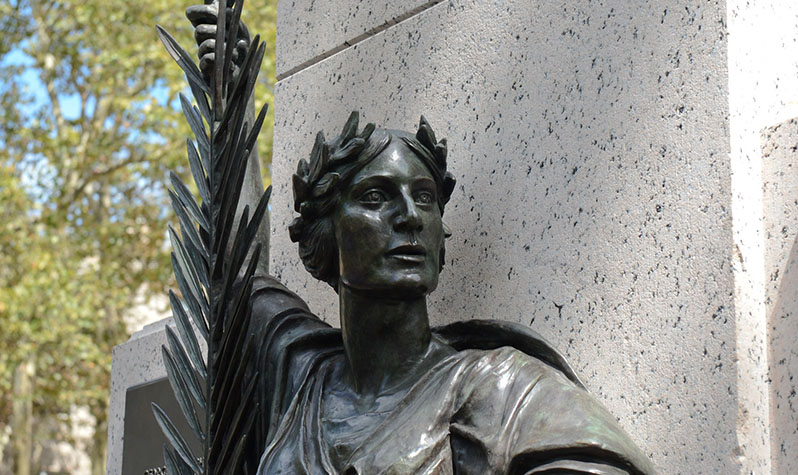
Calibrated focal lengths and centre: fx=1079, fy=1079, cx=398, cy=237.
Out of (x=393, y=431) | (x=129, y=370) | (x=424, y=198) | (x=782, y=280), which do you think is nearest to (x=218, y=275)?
(x=424, y=198)

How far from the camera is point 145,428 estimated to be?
4750 millimetres

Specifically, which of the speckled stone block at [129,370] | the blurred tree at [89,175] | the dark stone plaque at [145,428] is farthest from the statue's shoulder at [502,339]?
the blurred tree at [89,175]

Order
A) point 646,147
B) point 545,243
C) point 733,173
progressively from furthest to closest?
point 545,243 < point 646,147 < point 733,173

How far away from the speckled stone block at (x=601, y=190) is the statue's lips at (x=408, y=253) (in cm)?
45

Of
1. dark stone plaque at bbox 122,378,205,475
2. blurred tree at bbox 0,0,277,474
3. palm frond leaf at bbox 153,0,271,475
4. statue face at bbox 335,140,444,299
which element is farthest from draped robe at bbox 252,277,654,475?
blurred tree at bbox 0,0,277,474

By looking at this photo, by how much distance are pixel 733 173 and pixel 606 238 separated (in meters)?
0.39

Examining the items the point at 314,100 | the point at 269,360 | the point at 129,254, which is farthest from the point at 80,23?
the point at 269,360

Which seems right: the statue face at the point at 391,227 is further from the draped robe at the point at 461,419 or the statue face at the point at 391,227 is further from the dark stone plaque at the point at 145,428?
the dark stone plaque at the point at 145,428

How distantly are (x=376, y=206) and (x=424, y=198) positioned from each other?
0.44 feet

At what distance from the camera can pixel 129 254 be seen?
48.2 ft

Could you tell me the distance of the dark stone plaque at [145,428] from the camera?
14.9ft

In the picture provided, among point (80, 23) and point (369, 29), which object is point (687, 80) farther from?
point (80, 23)

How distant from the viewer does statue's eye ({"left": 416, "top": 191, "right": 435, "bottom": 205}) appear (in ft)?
8.88

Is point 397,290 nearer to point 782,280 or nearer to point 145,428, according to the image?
point 782,280
